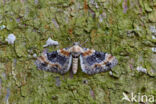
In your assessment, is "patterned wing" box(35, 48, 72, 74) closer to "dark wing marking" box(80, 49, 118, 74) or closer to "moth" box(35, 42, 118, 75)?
"moth" box(35, 42, 118, 75)

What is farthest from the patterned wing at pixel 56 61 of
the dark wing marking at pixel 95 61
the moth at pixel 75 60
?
the dark wing marking at pixel 95 61

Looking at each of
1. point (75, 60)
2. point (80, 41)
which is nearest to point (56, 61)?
point (75, 60)

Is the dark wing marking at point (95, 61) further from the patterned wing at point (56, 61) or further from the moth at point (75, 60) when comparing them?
the patterned wing at point (56, 61)

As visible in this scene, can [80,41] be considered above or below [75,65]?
above

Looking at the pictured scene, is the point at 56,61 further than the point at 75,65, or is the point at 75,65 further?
the point at 56,61

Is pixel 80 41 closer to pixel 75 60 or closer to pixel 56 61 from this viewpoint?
pixel 75 60

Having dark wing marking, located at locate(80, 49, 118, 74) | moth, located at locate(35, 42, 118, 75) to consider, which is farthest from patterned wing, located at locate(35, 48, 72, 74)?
dark wing marking, located at locate(80, 49, 118, 74)
